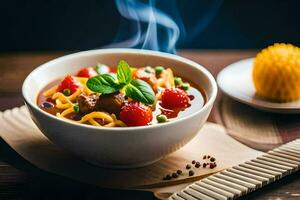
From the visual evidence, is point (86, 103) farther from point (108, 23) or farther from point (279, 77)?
point (108, 23)

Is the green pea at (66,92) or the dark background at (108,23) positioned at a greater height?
the green pea at (66,92)

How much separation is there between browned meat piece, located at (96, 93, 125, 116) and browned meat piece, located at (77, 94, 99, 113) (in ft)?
0.06

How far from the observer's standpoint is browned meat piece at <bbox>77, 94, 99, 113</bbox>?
5.96ft

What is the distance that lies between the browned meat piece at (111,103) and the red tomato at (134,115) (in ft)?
0.10

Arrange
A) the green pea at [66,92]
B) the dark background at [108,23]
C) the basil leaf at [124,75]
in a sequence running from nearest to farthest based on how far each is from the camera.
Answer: the basil leaf at [124,75] < the green pea at [66,92] < the dark background at [108,23]

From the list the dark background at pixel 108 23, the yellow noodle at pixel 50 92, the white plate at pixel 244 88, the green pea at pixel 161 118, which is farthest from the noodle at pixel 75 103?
the dark background at pixel 108 23

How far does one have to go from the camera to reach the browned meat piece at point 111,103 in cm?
180

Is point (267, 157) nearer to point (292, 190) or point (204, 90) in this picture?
point (292, 190)

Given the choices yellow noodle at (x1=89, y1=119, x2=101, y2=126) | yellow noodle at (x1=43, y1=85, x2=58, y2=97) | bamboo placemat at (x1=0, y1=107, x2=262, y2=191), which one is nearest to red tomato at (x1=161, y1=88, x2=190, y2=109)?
bamboo placemat at (x1=0, y1=107, x2=262, y2=191)

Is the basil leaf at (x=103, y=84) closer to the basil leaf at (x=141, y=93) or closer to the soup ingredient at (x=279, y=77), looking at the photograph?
the basil leaf at (x=141, y=93)

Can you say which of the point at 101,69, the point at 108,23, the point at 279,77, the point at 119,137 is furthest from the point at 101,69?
the point at 108,23

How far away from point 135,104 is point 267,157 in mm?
440

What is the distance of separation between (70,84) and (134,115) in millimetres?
356

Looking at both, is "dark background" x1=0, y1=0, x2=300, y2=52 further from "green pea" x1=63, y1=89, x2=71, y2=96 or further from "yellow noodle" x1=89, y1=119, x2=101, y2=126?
"yellow noodle" x1=89, y1=119, x2=101, y2=126
